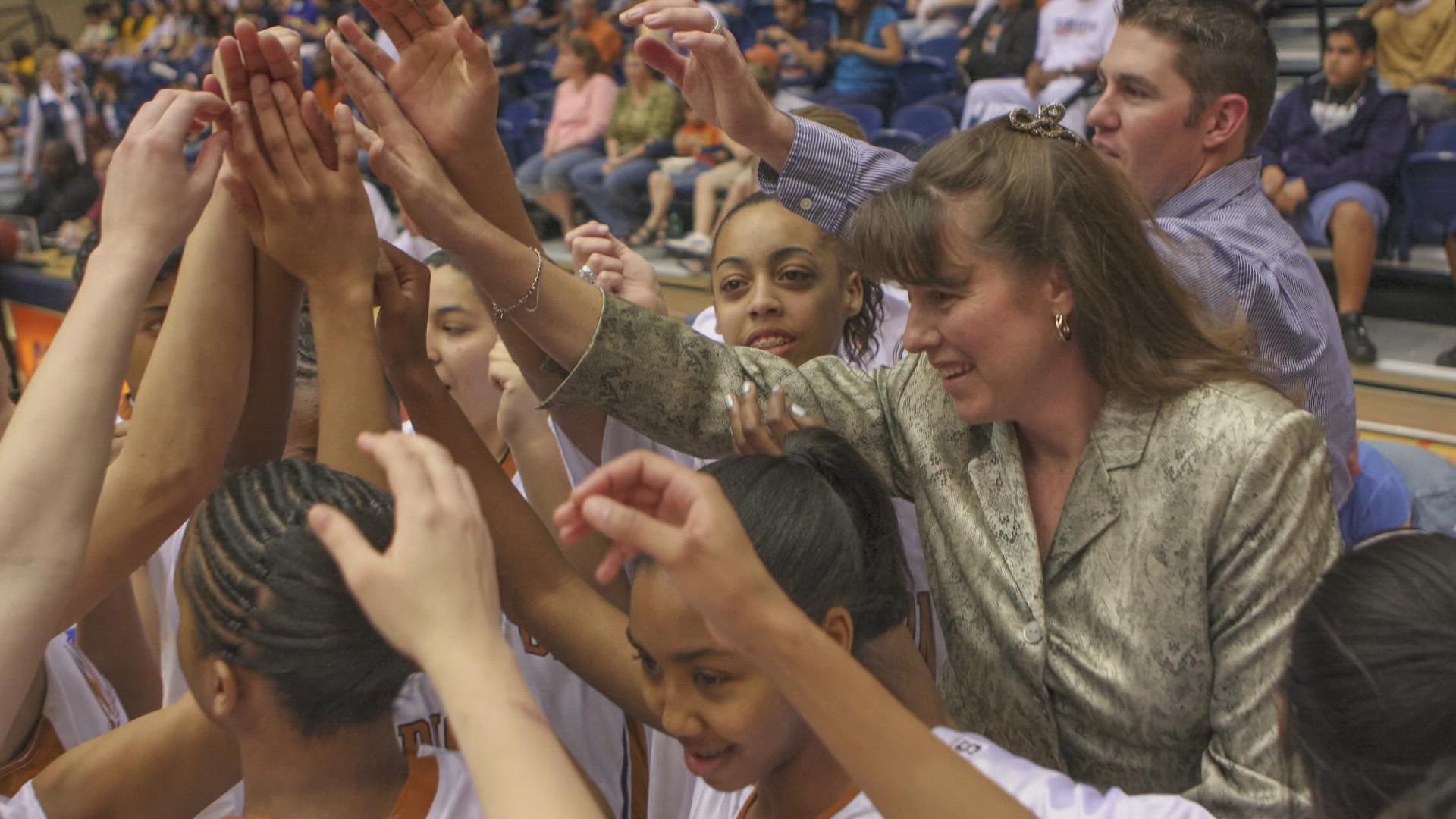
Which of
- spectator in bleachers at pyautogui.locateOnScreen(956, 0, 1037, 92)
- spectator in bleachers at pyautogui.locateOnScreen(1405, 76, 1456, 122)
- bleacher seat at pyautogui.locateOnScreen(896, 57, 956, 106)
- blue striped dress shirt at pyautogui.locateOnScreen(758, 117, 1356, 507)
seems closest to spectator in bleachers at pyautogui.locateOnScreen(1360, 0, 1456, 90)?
spectator in bleachers at pyautogui.locateOnScreen(1405, 76, 1456, 122)

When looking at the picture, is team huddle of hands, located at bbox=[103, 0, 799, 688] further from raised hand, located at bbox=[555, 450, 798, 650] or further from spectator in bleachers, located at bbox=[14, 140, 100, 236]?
spectator in bleachers, located at bbox=[14, 140, 100, 236]

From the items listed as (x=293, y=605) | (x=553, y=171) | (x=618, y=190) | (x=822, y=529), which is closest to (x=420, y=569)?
(x=293, y=605)

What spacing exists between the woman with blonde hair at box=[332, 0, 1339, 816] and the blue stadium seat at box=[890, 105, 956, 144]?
16.6 ft

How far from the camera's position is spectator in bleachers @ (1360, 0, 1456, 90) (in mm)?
5168

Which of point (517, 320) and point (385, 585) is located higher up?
point (385, 585)

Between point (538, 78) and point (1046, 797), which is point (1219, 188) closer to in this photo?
point (1046, 797)

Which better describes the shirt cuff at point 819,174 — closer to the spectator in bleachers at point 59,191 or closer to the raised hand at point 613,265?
the raised hand at point 613,265

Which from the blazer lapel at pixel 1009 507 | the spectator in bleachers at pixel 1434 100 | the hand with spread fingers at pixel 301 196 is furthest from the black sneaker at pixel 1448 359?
the hand with spread fingers at pixel 301 196

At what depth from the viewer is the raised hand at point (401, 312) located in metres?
1.53

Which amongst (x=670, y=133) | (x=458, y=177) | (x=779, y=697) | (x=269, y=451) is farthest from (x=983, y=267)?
(x=670, y=133)

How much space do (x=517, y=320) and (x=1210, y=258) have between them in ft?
3.38

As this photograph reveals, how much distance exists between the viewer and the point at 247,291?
1479 mm

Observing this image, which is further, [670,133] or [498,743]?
[670,133]

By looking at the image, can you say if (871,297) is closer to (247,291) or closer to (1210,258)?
(1210,258)
